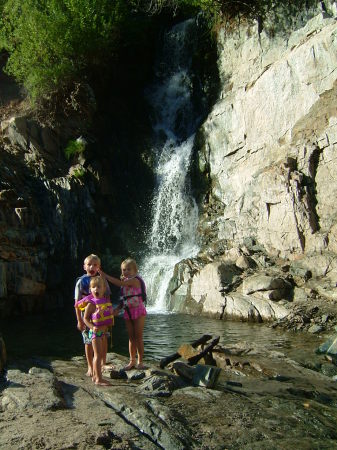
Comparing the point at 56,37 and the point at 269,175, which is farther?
the point at 56,37

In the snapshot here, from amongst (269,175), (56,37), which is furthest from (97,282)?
(56,37)

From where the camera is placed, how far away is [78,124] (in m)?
22.4

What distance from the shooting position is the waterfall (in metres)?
18.9

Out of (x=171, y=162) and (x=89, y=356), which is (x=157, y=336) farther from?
(x=171, y=162)

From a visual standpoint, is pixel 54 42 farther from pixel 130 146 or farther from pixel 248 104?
pixel 248 104

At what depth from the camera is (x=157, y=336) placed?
11.7 m

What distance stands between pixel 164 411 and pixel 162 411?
21mm

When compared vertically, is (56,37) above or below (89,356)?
above

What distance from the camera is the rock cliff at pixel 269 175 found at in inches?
561

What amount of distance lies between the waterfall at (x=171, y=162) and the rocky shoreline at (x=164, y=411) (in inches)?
421

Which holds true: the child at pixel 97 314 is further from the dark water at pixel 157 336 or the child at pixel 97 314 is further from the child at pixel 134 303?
the dark water at pixel 157 336

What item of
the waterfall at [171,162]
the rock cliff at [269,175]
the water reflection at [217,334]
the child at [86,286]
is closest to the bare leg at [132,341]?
the child at [86,286]

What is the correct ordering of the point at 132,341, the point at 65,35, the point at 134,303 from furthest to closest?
the point at 65,35, the point at 132,341, the point at 134,303

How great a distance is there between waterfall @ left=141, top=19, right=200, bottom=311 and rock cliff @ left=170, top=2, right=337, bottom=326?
79cm
